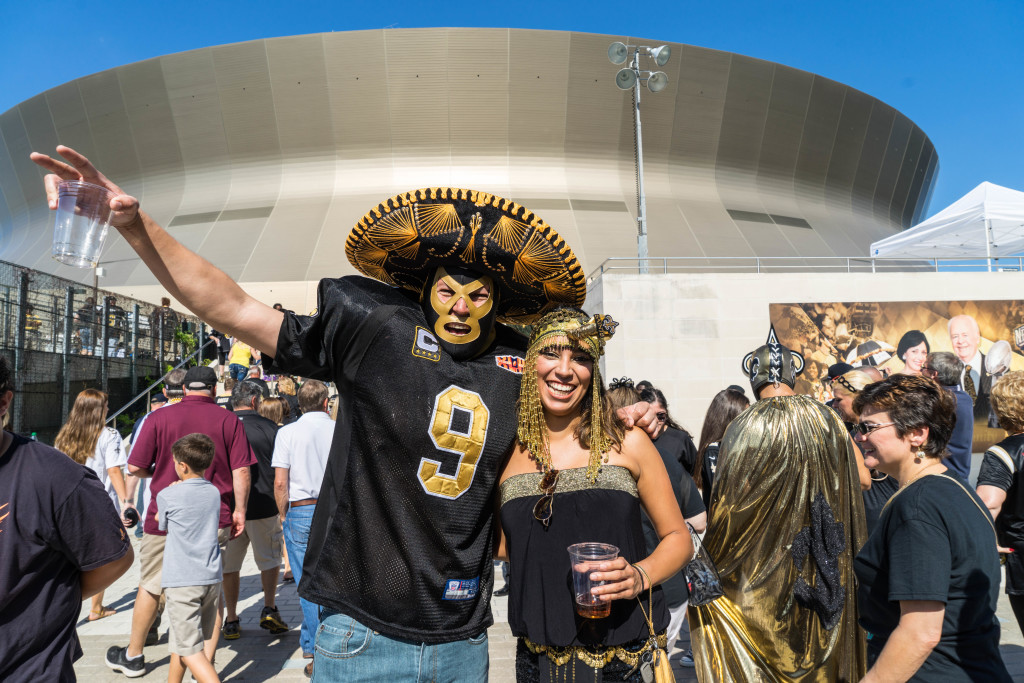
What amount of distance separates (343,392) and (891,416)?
1942mm

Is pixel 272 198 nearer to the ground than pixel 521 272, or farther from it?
farther from it


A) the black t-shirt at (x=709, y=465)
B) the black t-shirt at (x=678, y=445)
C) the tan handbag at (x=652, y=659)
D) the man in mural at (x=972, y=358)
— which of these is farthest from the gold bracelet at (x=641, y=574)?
the man in mural at (x=972, y=358)

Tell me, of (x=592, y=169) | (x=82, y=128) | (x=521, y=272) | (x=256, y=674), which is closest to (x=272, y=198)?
(x=82, y=128)

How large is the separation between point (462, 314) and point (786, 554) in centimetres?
215

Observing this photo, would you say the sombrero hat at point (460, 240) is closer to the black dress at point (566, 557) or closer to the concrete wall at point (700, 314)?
the black dress at point (566, 557)

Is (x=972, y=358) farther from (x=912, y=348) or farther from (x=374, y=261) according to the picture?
(x=374, y=261)

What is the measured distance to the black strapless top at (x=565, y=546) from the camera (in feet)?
7.51

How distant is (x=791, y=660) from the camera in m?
3.31

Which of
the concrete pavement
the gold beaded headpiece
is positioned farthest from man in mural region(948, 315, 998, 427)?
the gold beaded headpiece

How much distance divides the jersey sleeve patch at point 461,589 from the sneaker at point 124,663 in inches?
150

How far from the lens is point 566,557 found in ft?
7.64

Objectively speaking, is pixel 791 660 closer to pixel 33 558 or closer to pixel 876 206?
pixel 33 558

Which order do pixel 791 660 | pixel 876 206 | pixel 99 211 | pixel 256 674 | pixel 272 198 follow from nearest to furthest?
pixel 99 211
pixel 791 660
pixel 256 674
pixel 272 198
pixel 876 206

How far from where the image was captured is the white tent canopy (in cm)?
1590
